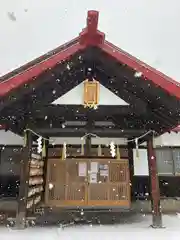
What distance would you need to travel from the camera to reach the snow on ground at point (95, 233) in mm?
4789

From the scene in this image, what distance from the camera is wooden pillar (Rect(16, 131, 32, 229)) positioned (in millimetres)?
5521

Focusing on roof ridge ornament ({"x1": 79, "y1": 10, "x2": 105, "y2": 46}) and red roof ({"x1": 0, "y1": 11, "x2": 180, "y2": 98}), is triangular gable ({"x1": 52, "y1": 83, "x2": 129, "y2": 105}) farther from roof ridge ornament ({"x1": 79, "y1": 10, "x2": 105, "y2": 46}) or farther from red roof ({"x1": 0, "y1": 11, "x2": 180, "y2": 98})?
roof ridge ornament ({"x1": 79, "y1": 10, "x2": 105, "y2": 46})

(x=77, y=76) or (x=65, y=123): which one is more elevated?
(x=77, y=76)

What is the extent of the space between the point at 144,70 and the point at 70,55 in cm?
148

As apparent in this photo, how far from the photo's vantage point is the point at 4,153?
1009cm

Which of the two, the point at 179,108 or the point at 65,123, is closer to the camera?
the point at 179,108

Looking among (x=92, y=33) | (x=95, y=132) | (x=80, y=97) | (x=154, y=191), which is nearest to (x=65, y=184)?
(x=95, y=132)

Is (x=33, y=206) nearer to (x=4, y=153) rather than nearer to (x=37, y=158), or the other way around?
(x=37, y=158)

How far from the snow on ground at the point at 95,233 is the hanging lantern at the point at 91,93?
103 inches

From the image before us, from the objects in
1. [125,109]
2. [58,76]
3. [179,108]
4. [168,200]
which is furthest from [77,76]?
[168,200]

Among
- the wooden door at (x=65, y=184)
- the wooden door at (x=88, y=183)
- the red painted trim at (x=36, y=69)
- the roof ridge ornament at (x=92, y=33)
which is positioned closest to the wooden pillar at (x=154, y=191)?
the wooden door at (x=88, y=183)

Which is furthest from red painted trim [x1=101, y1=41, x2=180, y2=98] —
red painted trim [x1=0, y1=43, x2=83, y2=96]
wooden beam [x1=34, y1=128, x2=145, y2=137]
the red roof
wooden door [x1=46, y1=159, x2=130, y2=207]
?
wooden door [x1=46, y1=159, x2=130, y2=207]

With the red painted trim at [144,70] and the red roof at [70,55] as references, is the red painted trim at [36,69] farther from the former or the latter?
the red painted trim at [144,70]

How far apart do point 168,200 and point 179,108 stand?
631cm
